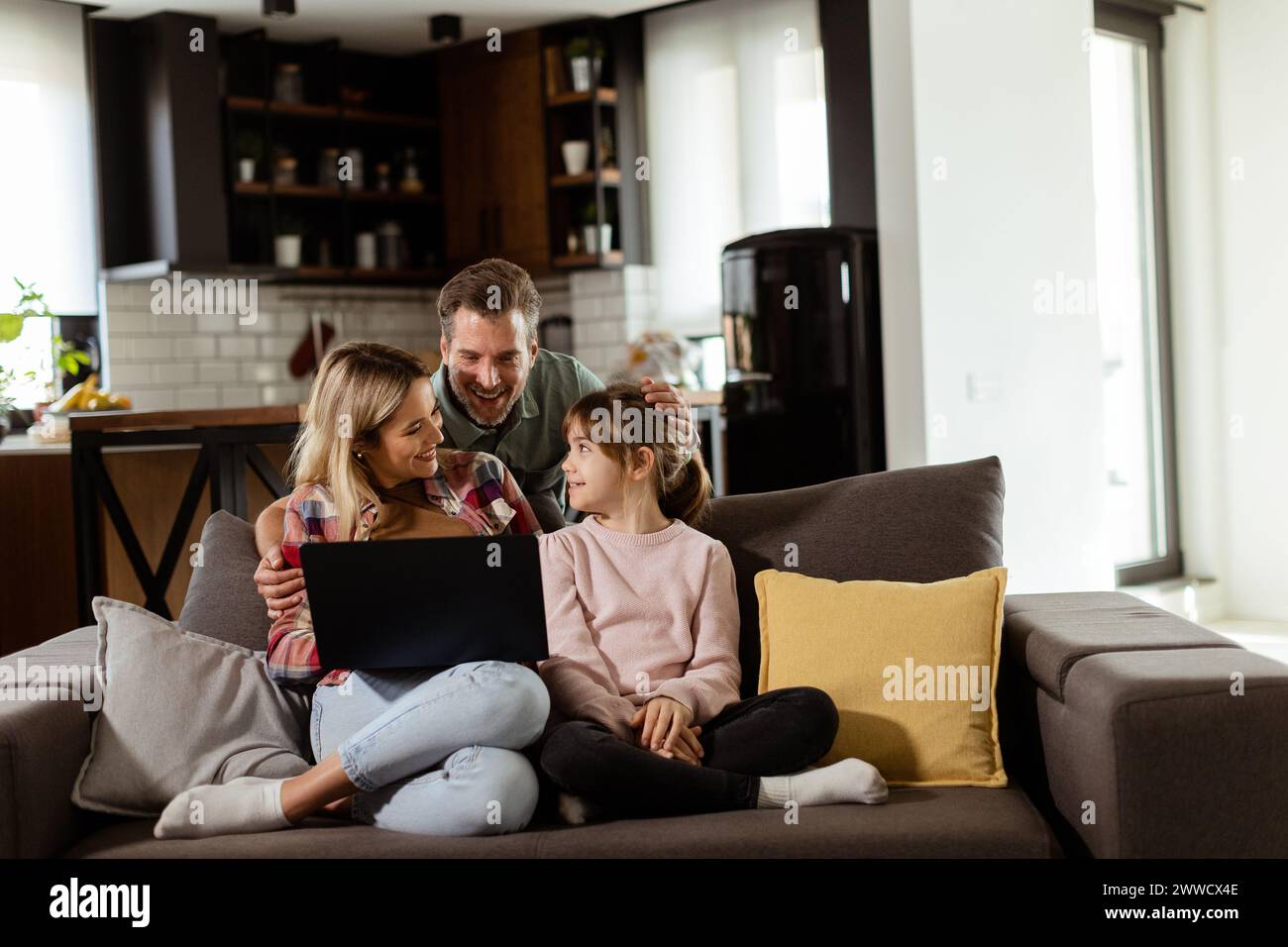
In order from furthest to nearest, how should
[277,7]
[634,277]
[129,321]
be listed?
[634,277] → [129,321] → [277,7]

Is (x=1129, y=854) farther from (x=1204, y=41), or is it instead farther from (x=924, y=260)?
(x=1204, y=41)

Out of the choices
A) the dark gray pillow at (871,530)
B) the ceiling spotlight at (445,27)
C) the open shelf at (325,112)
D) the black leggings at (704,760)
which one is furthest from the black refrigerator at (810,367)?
the black leggings at (704,760)

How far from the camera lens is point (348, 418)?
7.64 feet

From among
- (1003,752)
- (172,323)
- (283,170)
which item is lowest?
(1003,752)

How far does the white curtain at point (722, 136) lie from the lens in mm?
5855

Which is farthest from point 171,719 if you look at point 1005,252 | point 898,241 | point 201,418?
point 1005,252

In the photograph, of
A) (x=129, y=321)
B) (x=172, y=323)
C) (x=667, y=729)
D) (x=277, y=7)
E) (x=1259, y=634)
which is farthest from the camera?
(x=172, y=323)

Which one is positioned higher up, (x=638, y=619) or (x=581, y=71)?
(x=581, y=71)

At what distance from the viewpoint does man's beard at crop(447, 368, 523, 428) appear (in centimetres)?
281

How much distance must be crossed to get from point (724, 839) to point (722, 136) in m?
4.71

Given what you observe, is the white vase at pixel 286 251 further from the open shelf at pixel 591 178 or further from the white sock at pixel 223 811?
the white sock at pixel 223 811

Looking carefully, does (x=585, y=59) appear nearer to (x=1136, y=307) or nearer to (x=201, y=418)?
(x=1136, y=307)

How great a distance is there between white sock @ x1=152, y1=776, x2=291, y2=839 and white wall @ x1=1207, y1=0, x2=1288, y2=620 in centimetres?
506

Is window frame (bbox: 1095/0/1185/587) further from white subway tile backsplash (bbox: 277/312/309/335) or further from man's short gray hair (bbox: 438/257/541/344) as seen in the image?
man's short gray hair (bbox: 438/257/541/344)
